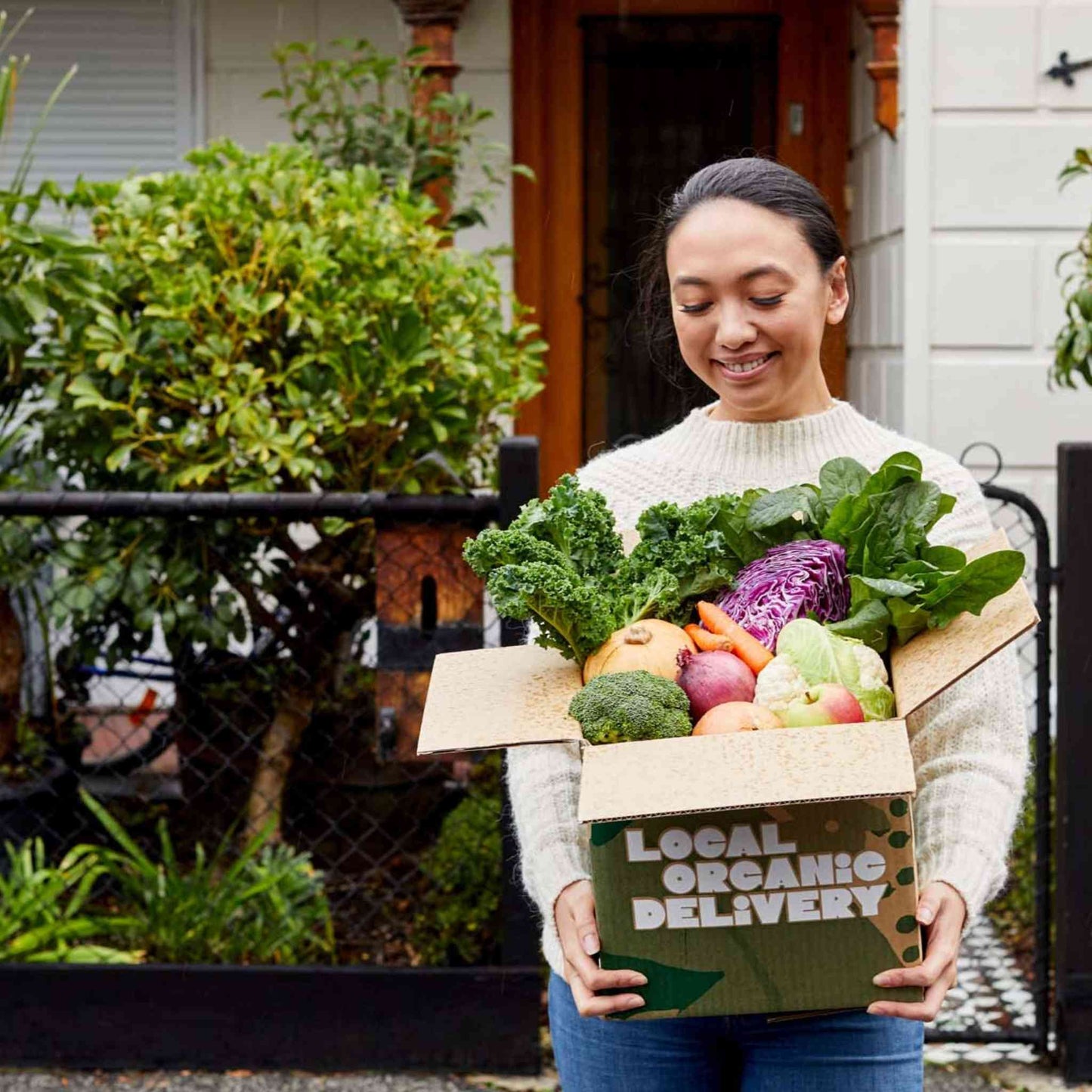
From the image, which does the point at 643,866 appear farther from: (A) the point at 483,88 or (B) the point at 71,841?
(A) the point at 483,88

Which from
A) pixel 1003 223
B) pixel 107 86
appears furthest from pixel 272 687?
pixel 107 86

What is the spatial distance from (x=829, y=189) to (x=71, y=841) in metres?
4.41

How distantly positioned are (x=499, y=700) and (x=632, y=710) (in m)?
0.22

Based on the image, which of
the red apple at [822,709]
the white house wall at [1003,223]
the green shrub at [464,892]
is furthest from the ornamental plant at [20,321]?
the white house wall at [1003,223]

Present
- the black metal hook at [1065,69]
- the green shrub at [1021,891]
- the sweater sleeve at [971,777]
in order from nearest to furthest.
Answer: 1. the sweater sleeve at [971,777]
2. the green shrub at [1021,891]
3. the black metal hook at [1065,69]

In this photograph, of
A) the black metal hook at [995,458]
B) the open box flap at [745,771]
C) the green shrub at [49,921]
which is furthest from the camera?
the green shrub at [49,921]

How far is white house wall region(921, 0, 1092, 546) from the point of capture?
5898 millimetres

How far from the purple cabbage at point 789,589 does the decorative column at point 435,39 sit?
4542 millimetres

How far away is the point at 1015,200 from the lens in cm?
596

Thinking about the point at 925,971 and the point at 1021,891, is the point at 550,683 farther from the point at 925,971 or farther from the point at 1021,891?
the point at 1021,891

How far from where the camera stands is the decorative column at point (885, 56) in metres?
5.96

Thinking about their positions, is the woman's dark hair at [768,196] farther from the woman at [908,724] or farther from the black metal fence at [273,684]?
the black metal fence at [273,684]

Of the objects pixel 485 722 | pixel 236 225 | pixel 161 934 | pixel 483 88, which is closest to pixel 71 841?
pixel 161 934

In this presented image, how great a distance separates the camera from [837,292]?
2.19 meters
